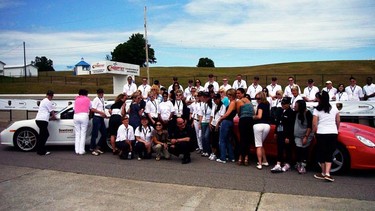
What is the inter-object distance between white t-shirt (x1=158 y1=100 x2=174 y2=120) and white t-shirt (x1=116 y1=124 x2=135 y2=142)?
0.97 m

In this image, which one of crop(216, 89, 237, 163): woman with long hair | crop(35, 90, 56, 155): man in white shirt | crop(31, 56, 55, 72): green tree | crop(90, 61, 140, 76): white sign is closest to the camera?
crop(216, 89, 237, 163): woman with long hair

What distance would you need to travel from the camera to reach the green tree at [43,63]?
11600 centimetres

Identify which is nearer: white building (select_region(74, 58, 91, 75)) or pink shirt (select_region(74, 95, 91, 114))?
pink shirt (select_region(74, 95, 91, 114))

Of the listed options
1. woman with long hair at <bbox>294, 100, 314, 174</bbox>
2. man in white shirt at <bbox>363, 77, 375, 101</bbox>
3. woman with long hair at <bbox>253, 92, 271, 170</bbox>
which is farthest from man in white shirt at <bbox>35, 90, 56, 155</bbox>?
man in white shirt at <bbox>363, 77, 375, 101</bbox>

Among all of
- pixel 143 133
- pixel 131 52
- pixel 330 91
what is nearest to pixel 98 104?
pixel 143 133

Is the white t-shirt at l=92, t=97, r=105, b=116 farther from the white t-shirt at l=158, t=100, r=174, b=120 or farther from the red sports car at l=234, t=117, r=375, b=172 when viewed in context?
the red sports car at l=234, t=117, r=375, b=172

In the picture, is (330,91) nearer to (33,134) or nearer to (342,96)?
(342,96)

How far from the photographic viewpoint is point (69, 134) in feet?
29.8

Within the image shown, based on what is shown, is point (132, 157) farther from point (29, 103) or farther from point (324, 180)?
point (29, 103)

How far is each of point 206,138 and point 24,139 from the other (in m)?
5.20

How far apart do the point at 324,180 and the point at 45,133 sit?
698 centimetres

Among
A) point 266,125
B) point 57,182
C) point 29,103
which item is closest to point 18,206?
point 57,182

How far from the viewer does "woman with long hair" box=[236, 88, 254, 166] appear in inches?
284

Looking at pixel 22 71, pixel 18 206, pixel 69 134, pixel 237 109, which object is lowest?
pixel 18 206
